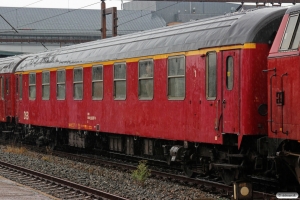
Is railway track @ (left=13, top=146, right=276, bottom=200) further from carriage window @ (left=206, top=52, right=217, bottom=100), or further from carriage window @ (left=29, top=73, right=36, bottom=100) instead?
carriage window @ (left=29, top=73, right=36, bottom=100)

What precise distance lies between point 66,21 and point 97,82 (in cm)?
6965

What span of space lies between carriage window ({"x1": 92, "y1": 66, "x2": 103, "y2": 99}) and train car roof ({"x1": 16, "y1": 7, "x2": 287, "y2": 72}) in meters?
0.30

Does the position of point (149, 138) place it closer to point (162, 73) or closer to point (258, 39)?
point (162, 73)

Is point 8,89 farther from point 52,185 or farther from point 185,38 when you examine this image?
point 185,38

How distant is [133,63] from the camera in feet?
55.7

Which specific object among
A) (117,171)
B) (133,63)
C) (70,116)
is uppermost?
(133,63)

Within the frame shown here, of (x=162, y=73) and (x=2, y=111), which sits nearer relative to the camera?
(x=162, y=73)

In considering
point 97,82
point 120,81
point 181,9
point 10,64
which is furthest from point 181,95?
point 181,9

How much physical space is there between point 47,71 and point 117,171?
23.7 ft

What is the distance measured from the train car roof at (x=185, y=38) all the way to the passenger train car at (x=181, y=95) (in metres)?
0.02

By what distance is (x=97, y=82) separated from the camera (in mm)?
19203

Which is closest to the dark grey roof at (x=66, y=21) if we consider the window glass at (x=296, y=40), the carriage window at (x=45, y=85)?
the carriage window at (x=45, y=85)

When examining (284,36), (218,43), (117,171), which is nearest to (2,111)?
(117,171)

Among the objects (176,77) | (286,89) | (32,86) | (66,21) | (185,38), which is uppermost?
(66,21)
